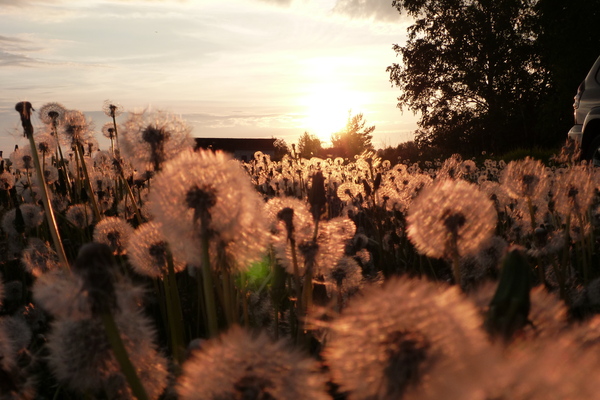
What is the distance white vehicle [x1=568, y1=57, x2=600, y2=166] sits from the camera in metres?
10.9

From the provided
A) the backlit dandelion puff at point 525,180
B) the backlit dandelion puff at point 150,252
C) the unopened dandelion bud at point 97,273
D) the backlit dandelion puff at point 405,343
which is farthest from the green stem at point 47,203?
the backlit dandelion puff at point 525,180

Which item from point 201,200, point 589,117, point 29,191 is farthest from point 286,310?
point 589,117

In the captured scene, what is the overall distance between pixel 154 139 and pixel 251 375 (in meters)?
1.75

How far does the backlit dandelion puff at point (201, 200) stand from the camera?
157 centimetres

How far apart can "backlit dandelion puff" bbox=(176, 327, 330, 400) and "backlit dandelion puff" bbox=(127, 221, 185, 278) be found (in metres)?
1.21

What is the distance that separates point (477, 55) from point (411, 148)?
7814 millimetres

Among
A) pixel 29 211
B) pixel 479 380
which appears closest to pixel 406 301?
pixel 479 380

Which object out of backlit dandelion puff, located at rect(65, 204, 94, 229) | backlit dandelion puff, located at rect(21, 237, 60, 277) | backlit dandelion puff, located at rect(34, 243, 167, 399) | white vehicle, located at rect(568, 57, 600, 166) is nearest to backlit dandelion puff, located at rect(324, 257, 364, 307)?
backlit dandelion puff, located at rect(34, 243, 167, 399)

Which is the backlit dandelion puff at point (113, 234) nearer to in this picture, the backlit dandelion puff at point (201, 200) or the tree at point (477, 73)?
the backlit dandelion puff at point (201, 200)

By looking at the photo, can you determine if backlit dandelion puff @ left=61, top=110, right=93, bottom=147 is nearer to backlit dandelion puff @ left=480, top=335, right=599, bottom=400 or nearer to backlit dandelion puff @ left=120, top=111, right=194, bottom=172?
backlit dandelion puff @ left=120, top=111, right=194, bottom=172

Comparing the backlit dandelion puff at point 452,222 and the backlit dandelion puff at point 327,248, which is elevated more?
the backlit dandelion puff at point 452,222

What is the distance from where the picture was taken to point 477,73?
3934 centimetres

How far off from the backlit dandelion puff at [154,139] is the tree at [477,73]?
126 ft

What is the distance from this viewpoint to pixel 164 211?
163 cm
